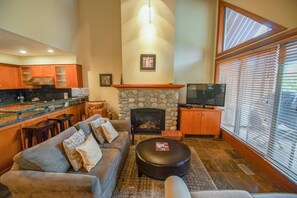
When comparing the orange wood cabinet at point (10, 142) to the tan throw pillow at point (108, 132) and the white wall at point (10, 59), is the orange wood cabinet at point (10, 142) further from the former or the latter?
the white wall at point (10, 59)

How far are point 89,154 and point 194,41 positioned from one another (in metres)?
4.28

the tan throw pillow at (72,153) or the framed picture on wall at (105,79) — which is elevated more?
the framed picture on wall at (105,79)

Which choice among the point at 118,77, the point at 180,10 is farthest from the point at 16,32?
the point at 180,10

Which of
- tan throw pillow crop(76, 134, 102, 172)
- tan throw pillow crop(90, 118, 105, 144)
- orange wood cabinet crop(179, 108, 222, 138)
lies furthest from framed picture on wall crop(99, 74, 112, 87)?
tan throw pillow crop(76, 134, 102, 172)

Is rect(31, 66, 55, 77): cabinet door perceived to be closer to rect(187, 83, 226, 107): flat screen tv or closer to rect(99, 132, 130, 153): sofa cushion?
rect(99, 132, 130, 153): sofa cushion

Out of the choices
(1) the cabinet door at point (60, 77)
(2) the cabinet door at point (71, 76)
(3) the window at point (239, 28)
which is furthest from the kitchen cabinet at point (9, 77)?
(3) the window at point (239, 28)

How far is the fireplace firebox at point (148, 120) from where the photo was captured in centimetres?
421

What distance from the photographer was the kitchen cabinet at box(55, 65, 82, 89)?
4.64 meters

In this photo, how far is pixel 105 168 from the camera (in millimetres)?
1700

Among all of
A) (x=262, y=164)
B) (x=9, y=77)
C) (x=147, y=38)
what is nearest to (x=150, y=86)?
(x=147, y=38)

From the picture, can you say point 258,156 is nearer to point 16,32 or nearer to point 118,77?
point 118,77

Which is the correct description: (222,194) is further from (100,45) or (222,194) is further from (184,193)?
(100,45)

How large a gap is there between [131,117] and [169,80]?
1.64 m

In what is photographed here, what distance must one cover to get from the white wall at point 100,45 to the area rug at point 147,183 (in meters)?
2.93
